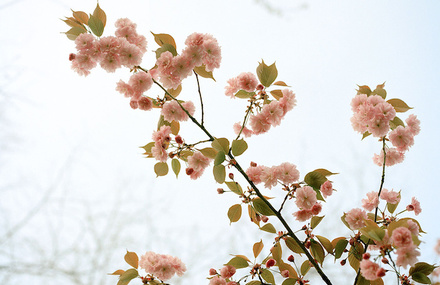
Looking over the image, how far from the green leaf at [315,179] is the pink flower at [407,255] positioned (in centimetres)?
18

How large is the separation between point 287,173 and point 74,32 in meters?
0.54

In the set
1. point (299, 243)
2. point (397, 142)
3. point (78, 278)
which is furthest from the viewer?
point (78, 278)

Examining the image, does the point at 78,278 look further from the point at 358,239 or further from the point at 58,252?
the point at 358,239

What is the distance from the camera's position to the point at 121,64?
2.32 ft

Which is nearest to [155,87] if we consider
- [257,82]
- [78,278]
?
[257,82]

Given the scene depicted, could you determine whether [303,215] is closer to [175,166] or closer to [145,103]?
[175,166]

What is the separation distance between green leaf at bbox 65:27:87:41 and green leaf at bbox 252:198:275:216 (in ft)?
1.68

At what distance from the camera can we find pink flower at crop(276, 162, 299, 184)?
2.26 feet

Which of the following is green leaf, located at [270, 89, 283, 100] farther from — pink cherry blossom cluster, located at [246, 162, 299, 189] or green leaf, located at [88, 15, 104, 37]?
green leaf, located at [88, 15, 104, 37]

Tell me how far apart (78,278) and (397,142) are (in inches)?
80.4

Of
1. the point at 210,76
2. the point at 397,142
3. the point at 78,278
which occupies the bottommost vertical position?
the point at 397,142

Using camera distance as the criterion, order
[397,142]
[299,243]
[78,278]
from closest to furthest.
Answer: [299,243], [397,142], [78,278]

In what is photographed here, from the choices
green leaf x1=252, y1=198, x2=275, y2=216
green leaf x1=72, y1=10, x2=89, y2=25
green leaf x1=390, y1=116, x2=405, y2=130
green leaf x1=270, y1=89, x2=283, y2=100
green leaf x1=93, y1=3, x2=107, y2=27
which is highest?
green leaf x1=72, y1=10, x2=89, y2=25

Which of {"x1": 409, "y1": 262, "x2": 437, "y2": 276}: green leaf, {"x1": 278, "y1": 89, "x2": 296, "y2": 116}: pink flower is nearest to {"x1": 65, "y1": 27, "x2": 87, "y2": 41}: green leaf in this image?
{"x1": 278, "y1": 89, "x2": 296, "y2": 116}: pink flower
